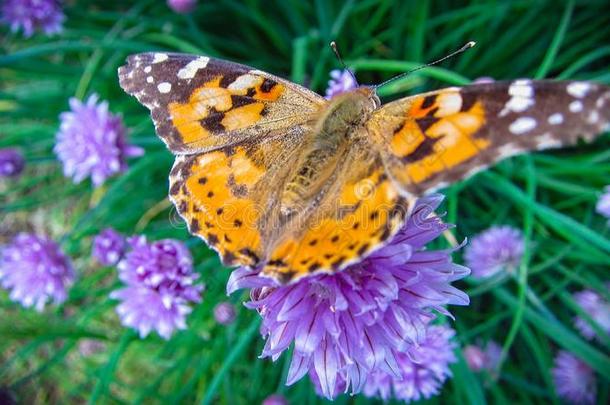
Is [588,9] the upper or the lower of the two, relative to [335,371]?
lower

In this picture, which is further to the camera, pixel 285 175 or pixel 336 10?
pixel 336 10

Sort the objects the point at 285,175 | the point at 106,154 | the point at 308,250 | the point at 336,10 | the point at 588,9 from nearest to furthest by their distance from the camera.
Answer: the point at 308,250
the point at 285,175
the point at 106,154
the point at 588,9
the point at 336,10

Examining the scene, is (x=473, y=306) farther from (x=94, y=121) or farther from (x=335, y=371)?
(x=94, y=121)

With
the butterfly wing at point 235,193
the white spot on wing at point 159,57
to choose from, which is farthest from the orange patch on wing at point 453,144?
the white spot on wing at point 159,57

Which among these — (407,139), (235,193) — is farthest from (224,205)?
(407,139)

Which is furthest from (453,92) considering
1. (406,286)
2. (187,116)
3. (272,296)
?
(187,116)

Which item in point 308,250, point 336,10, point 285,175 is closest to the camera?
point 308,250

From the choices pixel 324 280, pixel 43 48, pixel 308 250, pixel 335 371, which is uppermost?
pixel 43 48
